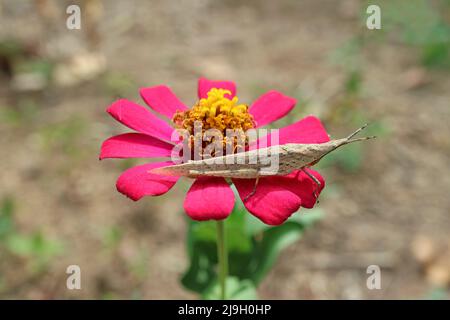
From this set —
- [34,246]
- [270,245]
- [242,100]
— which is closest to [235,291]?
[270,245]

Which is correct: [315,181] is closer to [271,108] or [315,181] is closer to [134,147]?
[271,108]

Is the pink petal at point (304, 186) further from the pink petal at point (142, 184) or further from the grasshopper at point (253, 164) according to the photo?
the pink petal at point (142, 184)

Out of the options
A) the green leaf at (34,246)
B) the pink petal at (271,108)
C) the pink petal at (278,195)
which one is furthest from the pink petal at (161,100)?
the green leaf at (34,246)

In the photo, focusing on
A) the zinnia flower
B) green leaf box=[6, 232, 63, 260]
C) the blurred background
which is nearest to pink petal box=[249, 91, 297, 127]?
the zinnia flower

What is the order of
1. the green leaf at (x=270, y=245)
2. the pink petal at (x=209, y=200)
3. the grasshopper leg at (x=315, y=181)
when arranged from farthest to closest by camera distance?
the green leaf at (x=270, y=245), the grasshopper leg at (x=315, y=181), the pink petal at (x=209, y=200)

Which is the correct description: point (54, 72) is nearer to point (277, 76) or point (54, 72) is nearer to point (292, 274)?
point (277, 76)

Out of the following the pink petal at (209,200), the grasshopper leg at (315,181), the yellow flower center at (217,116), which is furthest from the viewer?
the yellow flower center at (217,116)
